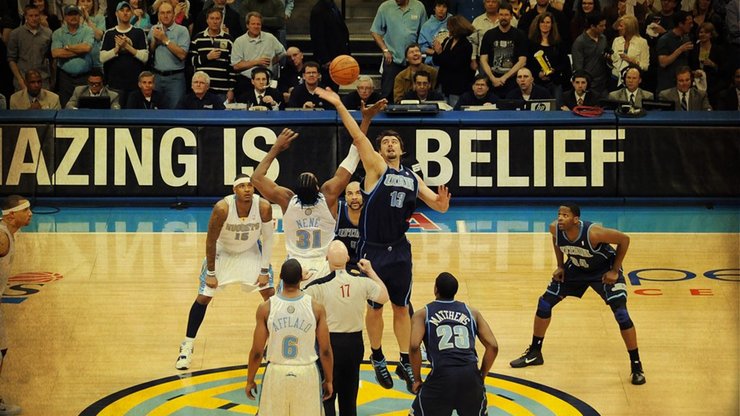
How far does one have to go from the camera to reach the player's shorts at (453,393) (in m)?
9.27

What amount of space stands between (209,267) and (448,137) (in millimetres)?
8865

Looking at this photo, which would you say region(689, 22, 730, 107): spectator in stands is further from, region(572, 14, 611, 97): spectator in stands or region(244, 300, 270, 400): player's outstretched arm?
region(244, 300, 270, 400): player's outstretched arm

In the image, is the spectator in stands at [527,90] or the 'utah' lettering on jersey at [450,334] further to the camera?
the spectator in stands at [527,90]

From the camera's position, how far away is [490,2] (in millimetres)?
22062

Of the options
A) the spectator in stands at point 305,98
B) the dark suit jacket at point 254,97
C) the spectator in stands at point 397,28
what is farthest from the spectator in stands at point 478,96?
the dark suit jacket at point 254,97

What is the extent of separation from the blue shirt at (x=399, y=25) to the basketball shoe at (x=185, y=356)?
35.4 feet

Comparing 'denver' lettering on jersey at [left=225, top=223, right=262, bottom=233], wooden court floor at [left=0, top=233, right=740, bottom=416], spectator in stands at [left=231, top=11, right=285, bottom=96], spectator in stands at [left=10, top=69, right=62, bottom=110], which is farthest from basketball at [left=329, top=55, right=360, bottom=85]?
spectator in stands at [left=10, top=69, right=62, bottom=110]

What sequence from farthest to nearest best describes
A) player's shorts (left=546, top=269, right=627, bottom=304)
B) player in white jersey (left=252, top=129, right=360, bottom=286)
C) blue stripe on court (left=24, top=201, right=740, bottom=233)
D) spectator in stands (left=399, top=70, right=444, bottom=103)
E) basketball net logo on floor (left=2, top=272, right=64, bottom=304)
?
spectator in stands (left=399, top=70, right=444, bottom=103), blue stripe on court (left=24, top=201, right=740, bottom=233), basketball net logo on floor (left=2, top=272, right=64, bottom=304), player's shorts (left=546, top=269, right=627, bottom=304), player in white jersey (left=252, top=129, right=360, bottom=286)

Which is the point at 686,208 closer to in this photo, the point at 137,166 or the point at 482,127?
the point at 482,127

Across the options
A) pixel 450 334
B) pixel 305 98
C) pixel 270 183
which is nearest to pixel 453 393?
pixel 450 334

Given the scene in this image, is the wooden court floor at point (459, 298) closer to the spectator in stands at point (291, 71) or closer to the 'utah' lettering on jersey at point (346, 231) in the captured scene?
the 'utah' lettering on jersey at point (346, 231)

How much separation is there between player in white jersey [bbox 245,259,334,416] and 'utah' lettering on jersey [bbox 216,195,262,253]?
287cm

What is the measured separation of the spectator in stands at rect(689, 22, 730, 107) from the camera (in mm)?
22562

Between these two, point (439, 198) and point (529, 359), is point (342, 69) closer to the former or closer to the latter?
point (439, 198)
